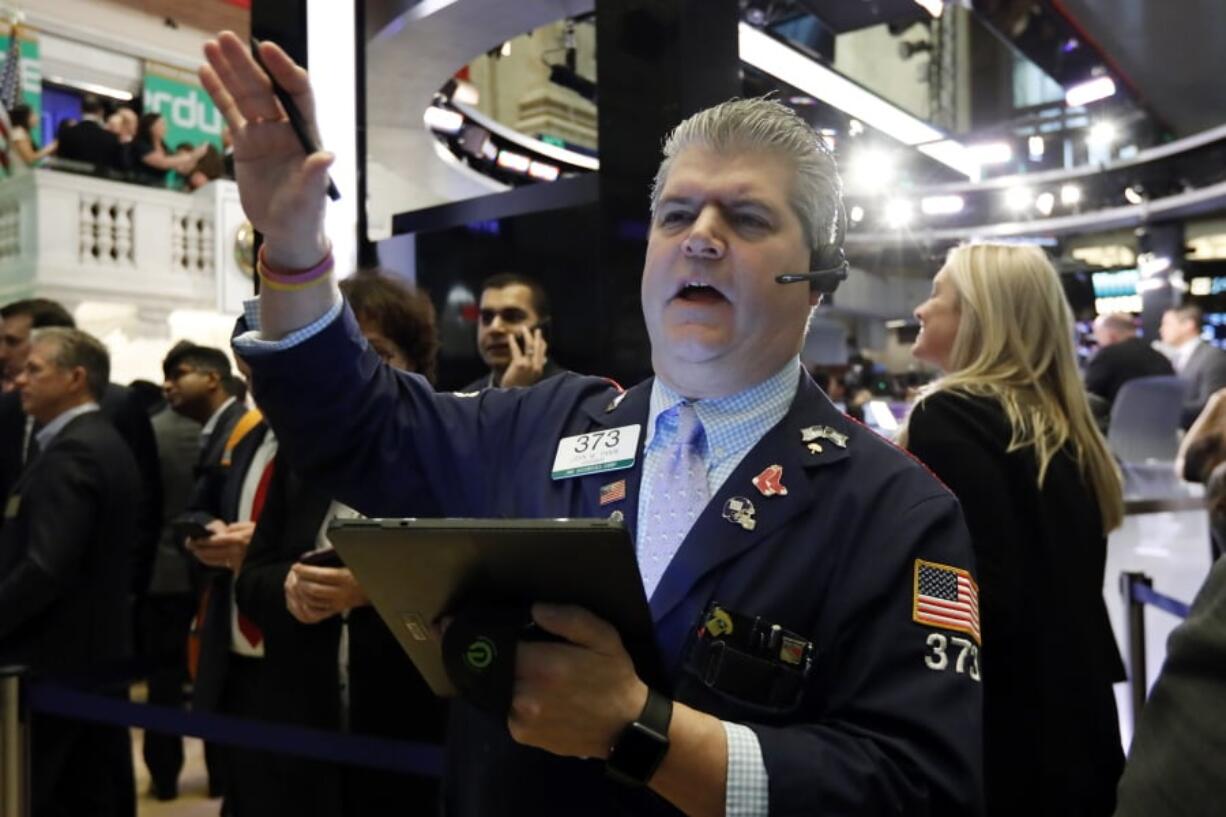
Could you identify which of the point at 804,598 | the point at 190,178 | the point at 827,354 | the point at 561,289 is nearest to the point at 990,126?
the point at 827,354

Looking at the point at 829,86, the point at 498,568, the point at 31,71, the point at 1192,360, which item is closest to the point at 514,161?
the point at 31,71

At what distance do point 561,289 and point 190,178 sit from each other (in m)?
9.11

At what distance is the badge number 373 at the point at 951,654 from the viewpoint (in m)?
1.03

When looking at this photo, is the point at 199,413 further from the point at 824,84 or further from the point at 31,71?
the point at 31,71

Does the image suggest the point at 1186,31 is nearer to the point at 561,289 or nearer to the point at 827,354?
the point at 561,289

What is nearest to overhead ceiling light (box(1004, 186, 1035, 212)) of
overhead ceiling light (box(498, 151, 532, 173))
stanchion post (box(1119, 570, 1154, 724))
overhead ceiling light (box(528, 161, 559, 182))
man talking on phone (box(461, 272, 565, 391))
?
overhead ceiling light (box(528, 161, 559, 182))

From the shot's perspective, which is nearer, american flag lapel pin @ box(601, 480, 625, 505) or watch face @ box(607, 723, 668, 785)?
watch face @ box(607, 723, 668, 785)

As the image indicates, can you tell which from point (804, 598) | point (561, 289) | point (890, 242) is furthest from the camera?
point (890, 242)

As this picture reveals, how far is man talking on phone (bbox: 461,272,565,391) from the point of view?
8.52ft

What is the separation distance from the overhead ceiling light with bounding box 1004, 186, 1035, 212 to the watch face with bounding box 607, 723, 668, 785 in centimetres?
1773

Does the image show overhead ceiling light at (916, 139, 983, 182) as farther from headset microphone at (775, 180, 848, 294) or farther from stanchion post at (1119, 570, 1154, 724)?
headset microphone at (775, 180, 848, 294)

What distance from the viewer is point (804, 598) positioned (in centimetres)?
107

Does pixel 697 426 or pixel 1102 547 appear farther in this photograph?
pixel 1102 547

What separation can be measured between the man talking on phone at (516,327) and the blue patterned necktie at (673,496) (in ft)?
4.41
